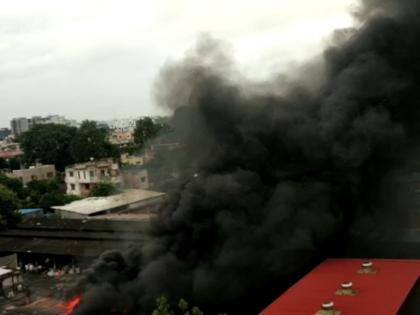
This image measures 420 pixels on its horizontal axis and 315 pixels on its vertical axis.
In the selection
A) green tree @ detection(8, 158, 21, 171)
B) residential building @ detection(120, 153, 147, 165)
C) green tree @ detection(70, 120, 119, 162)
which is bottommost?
residential building @ detection(120, 153, 147, 165)

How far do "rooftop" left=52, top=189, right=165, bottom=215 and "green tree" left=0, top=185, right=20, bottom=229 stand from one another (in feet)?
16.2

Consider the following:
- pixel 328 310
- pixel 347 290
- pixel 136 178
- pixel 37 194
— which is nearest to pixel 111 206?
pixel 136 178

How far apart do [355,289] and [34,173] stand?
179 ft

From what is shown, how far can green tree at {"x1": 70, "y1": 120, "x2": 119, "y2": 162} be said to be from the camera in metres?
67.1

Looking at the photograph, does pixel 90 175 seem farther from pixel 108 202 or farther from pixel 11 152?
pixel 11 152

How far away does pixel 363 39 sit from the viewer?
21938 mm

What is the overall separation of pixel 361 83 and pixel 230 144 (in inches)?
225

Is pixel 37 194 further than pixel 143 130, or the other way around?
pixel 143 130

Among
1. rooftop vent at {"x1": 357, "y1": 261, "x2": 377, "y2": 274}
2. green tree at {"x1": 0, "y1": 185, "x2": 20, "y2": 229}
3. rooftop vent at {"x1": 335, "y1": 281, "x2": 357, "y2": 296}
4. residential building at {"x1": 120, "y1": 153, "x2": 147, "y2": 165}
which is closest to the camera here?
rooftop vent at {"x1": 335, "y1": 281, "x2": 357, "y2": 296}

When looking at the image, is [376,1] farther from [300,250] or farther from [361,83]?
[300,250]

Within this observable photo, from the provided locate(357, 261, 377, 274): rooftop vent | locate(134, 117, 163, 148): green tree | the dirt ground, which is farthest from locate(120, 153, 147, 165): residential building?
locate(357, 261, 377, 274): rooftop vent

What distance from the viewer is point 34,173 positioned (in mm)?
63812

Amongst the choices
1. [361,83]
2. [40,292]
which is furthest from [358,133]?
[40,292]

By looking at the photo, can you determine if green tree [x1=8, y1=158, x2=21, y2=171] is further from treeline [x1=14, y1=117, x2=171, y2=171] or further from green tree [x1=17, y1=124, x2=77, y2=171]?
green tree [x1=17, y1=124, x2=77, y2=171]
